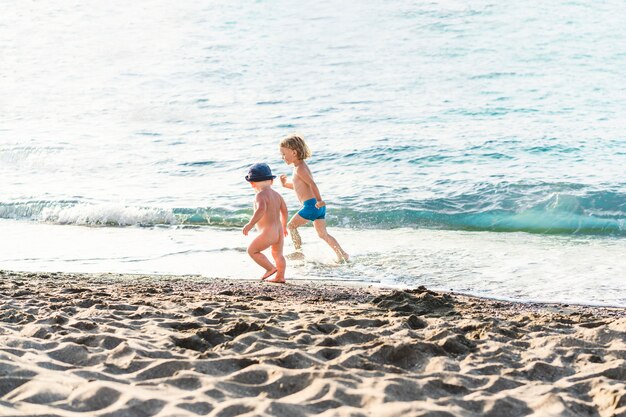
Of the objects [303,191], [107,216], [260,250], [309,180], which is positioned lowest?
[260,250]

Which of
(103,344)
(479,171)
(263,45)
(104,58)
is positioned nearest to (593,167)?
(479,171)

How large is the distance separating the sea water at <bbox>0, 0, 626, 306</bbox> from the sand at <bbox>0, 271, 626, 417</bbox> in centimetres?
221

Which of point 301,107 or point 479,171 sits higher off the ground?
point 301,107

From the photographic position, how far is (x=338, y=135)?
16.9 meters

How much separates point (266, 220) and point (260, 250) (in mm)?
292

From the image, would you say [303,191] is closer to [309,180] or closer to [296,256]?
[309,180]

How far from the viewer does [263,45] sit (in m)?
25.3

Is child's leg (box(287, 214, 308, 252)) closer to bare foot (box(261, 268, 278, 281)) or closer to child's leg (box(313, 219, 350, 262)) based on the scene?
child's leg (box(313, 219, 350, 262))

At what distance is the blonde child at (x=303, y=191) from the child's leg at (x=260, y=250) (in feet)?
3.02

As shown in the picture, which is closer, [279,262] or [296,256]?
[279,262]

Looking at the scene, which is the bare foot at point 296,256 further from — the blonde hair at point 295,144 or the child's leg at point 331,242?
the blonde hair at point 295,144

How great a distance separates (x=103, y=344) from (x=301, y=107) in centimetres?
1569

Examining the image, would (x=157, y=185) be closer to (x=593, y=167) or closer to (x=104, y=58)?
(x=593, y=167)

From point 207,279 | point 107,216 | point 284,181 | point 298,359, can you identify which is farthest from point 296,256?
point 298,359
